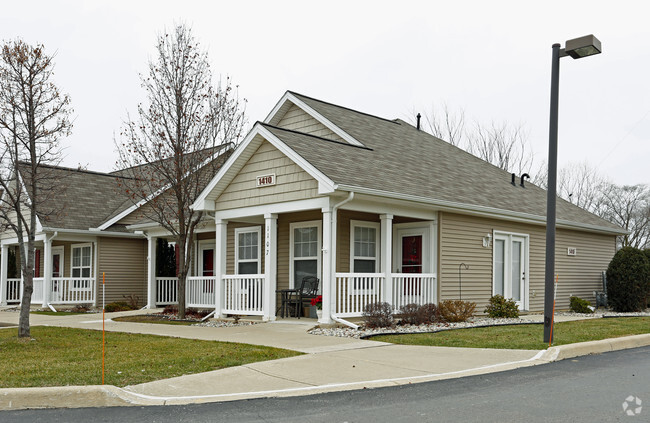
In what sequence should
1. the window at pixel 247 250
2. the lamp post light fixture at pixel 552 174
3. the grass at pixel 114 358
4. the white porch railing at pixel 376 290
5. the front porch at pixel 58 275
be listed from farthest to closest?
the front porch at pixel 58 275 < the window at pixel 247 250 < the white porch railing at pixel 376 290 < the lamp post light fixture at pixel 552 174 < the grass at pixel 114 358

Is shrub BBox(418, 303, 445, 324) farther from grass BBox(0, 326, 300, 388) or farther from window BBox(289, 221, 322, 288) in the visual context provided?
grass BBox(0, 326, 300, 388)

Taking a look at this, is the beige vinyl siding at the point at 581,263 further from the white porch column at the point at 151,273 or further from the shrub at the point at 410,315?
the white porch column at the point at 151,273

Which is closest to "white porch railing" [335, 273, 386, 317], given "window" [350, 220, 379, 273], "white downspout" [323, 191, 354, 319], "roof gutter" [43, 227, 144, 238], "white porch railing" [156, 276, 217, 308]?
"white downspout" [323, 191, 354, 319]

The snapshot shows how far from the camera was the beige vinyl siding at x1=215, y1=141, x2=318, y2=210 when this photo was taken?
14.5 metres

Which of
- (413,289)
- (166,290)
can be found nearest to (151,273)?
(166,290)

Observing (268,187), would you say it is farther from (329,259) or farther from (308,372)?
(308,372)

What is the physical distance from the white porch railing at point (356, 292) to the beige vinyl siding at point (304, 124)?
5.24 metres

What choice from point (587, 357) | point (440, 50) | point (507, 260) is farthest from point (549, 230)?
point (440, 50)

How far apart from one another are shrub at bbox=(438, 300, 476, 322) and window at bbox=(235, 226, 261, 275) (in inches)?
214

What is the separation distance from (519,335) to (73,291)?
17488 millimetres

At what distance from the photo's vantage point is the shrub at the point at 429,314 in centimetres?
1449

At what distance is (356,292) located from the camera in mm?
14445

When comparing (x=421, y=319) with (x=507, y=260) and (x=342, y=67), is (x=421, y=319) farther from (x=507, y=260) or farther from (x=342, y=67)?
(x=342, y=67)

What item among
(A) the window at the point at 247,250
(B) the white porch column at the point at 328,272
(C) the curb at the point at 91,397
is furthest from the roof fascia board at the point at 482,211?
(C) the curb at the point at 91,397
